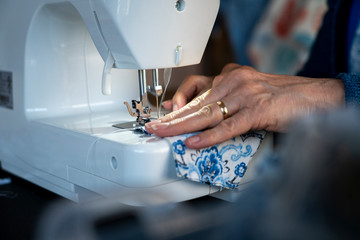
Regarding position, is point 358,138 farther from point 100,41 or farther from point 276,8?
point 276,8

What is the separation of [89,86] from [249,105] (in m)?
0.52

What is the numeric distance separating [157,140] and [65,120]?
1.26ft

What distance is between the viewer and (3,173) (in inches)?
55.8

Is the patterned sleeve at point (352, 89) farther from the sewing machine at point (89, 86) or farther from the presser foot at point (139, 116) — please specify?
the presser foot at point (139, 116)

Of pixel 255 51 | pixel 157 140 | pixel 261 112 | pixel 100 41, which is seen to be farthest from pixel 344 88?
pixel 255 51

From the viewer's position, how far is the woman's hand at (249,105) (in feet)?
3.19

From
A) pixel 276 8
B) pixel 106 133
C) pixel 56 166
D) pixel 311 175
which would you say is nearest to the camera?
pixel 311 175

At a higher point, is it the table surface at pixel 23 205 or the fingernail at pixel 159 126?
the fingernail at pixel 159 126

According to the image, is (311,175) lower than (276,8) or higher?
lower

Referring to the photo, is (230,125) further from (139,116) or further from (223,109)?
(139,116)

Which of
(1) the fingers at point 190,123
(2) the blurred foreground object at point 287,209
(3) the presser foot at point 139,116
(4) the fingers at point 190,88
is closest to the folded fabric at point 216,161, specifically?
(1) the fingers at point 190,123

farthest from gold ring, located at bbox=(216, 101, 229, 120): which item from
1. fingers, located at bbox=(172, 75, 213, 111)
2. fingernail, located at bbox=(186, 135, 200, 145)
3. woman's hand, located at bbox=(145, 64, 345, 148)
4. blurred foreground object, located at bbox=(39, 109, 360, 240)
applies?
blurred foreground object, located at bbox=(39, 109, 360, 240)

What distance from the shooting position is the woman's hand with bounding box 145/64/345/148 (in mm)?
974

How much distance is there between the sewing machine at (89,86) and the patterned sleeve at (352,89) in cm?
36
